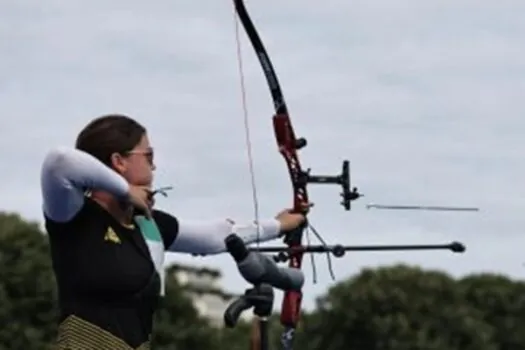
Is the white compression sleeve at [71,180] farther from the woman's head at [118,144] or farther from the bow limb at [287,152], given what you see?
the bow limb at [287,152]

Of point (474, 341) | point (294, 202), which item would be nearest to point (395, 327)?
point (474, 341)

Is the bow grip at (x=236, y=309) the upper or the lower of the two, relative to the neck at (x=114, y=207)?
lower

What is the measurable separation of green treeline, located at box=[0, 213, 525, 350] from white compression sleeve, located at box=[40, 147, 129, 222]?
98.3ft

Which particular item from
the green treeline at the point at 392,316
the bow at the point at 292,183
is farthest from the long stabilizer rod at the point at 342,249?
the green treeline at the point at 392,316

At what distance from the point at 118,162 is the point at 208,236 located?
2.05 ft

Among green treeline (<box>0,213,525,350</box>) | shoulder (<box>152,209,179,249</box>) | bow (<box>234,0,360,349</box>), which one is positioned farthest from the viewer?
green treeline (<box>0,213,525,350</box>)

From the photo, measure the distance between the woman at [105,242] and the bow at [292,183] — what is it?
652mm

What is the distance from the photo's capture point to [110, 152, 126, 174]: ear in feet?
21.3

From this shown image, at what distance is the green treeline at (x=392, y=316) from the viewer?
3762 centimetres

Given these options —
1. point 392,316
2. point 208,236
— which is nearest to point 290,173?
point 208,236

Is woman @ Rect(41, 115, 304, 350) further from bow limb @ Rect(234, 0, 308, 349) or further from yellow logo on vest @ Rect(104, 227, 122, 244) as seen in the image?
bow limb @ Rect(234, 0, 308, 349)

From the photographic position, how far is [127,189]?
6359mm

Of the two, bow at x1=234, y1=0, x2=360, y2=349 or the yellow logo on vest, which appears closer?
the yellow logo on vest

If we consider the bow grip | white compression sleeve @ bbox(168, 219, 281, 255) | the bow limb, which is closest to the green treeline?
the bow limb
